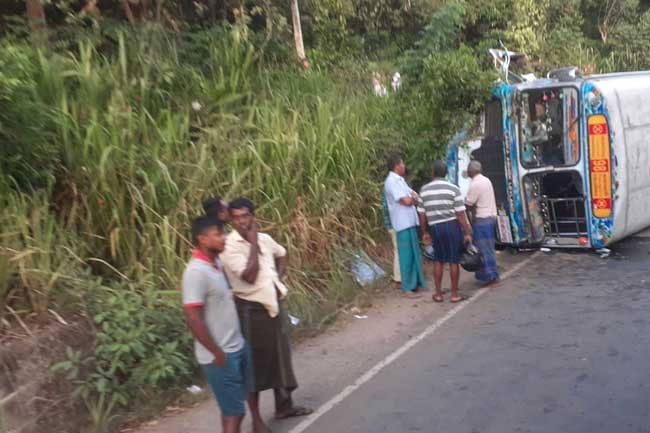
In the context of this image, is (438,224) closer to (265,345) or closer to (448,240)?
(448,240)

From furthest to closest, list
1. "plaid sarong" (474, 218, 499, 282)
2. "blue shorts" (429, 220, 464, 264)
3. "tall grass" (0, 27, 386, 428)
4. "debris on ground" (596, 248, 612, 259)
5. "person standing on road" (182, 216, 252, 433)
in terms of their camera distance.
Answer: "debris on ground" (596, 248, 612, 259), "plaid sarong" (474, 218, 499, 282), "blue shorts" (429, 220, 464, 264), "tall grass" (0, 27, 386, 428), "person standing on road" (182, 216, 252, 433)

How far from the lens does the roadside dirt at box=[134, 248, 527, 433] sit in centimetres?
616

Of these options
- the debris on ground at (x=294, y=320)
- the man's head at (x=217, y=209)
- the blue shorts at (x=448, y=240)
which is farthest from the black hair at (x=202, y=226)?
the blue shorts at (x=448, y=240)

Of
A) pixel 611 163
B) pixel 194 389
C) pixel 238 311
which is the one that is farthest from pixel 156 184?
pixel 611 163

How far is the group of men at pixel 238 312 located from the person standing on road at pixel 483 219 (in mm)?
4431

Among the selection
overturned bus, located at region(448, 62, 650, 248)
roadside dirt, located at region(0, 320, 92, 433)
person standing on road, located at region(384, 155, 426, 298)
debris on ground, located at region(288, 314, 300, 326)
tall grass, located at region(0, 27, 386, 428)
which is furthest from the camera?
overturned bus, located at region(448, 62, 650, 248)

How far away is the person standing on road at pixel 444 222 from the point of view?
9164mm

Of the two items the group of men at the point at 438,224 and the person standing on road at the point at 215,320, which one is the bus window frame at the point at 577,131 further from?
the person standing on road at the point at 215,320

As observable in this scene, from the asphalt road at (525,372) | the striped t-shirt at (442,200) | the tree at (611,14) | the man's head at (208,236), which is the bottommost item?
the asphalt road at (525,372)

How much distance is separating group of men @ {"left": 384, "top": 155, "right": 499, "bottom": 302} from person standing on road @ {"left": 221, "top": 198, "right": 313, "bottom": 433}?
12.3ft

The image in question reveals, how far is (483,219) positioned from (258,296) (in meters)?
4.99

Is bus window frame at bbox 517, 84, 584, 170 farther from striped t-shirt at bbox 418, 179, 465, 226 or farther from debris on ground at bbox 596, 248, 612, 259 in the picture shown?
striped t-shirt at bbox 418, 179, 465, 226

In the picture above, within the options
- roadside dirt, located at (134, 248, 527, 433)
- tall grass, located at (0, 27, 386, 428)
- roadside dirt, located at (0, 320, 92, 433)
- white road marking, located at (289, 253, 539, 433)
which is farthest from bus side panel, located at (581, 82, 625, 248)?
roadside dirt, located at (0, 320, 92, 433)

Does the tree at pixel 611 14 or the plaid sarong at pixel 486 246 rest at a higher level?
the tree at pixel 611 14
